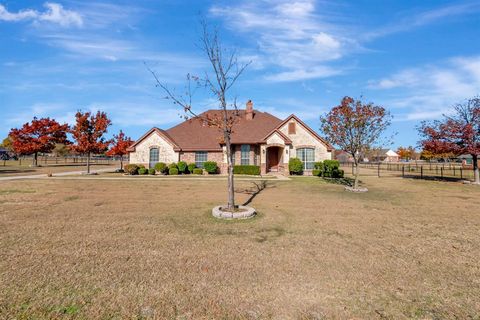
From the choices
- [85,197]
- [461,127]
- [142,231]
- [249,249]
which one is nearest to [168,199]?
[85,197]

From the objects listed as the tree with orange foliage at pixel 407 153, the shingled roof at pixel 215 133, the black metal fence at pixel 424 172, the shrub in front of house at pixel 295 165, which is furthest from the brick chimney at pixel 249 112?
the tree with orange foliage at pixel 407 153

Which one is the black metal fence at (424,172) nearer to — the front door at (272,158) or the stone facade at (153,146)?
the front door at (272,158)

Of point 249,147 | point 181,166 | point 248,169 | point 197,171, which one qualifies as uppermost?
point 249,147

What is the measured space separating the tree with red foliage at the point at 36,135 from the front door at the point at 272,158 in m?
36.0

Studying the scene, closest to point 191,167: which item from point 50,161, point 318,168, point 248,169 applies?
point 248,169

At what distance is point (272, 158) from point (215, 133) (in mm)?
7362

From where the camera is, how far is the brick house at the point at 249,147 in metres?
27.2

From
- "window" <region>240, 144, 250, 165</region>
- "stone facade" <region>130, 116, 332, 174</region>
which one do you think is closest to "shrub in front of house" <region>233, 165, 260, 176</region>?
"stone facade" <region>130, 116, 332, 174</region>

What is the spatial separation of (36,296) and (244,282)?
332 cm

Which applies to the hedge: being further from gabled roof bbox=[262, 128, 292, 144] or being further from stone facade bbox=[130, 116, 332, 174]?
gabled roof bbox=[262, 128, 292, 144]

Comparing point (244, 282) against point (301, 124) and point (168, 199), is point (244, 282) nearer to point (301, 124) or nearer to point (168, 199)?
point (168, 199)

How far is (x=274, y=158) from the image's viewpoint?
28859 mm

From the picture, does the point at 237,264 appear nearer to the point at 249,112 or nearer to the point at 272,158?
the point at 272,158

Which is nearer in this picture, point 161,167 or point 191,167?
point 161,167
